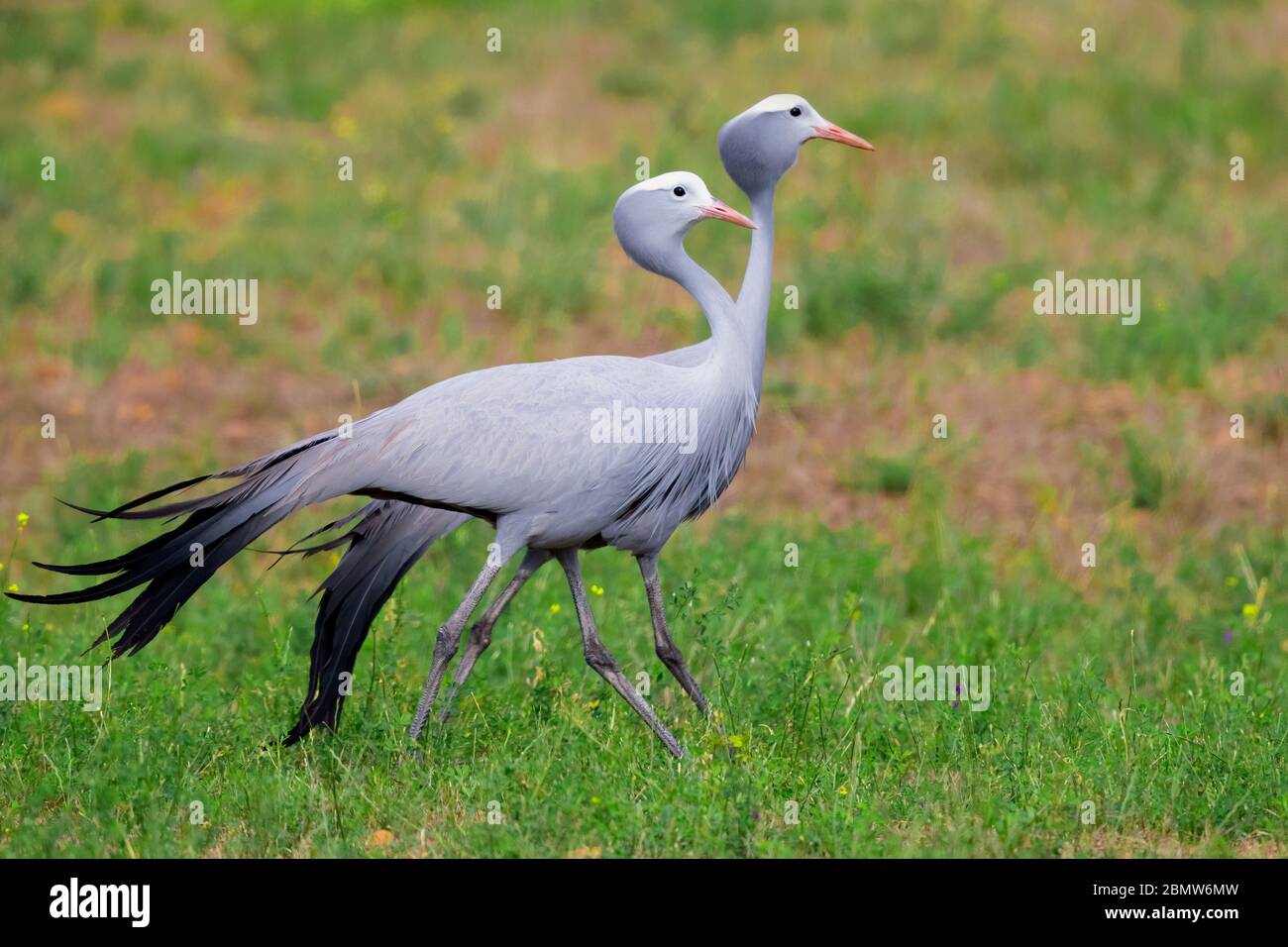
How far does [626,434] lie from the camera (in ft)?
17.7

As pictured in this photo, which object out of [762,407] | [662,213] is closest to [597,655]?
[662,213]

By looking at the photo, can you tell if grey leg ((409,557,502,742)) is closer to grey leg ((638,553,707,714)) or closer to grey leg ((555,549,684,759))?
grey leg ((555,549,684,759))

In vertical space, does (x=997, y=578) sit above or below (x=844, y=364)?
below

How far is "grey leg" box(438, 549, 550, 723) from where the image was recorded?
5.59 meters

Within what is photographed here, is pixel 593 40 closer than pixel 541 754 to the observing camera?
No

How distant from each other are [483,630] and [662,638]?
1.96 feet

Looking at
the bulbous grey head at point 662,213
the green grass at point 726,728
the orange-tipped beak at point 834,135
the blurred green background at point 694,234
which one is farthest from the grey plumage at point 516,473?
the blurred green background at point 694,234

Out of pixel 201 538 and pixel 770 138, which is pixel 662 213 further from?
pixel 201 538

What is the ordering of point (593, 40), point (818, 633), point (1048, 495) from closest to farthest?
point (818, 633)
point (1048, 495)
point (593, 40)

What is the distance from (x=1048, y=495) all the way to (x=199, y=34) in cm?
787

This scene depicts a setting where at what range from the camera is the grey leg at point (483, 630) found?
5.59m

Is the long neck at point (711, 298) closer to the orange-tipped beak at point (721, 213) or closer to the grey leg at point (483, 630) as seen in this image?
the orange-tipped beak at point (721, 213)
